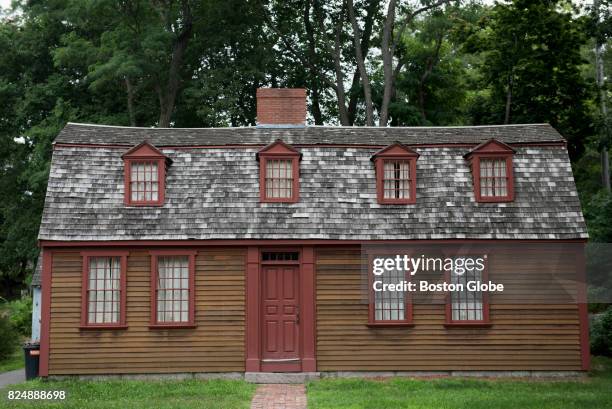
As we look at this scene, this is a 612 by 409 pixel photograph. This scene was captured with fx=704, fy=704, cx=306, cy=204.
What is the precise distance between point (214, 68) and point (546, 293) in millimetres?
20410

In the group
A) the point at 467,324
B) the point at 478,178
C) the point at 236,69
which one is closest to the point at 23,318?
the point at 236,69

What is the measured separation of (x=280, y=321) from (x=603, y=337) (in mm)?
9057

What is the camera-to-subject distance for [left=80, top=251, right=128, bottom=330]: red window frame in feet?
53.3

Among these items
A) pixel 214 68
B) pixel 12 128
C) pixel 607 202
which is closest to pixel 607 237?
pixel 607 202

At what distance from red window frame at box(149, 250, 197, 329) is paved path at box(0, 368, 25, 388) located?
4.02 m

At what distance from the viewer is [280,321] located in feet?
54.2

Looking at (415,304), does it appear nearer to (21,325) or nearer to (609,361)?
(609,361)

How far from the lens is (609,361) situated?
18.4 m

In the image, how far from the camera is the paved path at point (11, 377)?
57.4 feet

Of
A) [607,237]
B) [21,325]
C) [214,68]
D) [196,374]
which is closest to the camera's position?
[196,374]

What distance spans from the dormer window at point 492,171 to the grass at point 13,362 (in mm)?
14339

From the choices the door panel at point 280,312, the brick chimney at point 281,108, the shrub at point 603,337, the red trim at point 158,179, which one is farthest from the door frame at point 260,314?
the shrub at point 603,337

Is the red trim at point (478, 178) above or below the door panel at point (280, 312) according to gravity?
above

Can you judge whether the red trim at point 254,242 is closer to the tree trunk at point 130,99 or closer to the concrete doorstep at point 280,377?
the concrete doorstep at point 280,377
